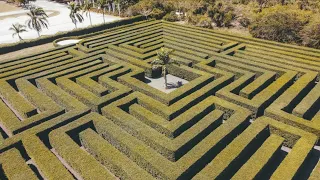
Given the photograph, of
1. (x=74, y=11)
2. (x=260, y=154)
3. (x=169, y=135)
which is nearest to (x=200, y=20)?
(x=74, y=11)

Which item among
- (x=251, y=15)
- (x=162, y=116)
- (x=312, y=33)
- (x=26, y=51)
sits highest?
(x=251, y=15)

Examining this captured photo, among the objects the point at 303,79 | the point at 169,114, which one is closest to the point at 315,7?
the point at 303,79

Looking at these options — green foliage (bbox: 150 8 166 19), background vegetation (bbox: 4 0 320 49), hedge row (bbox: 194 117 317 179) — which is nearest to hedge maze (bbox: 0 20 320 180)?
hedge row (bbox: 194 117 317 179)

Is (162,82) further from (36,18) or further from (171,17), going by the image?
(171,17)

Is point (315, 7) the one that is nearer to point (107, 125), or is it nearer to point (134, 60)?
point (134, 60)

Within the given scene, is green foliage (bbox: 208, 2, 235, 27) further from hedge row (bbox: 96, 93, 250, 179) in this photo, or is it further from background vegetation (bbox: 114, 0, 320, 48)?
hedge row (bbox: 96, 93, 250, 179)

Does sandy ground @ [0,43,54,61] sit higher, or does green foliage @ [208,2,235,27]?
green foliage @ [208,2,235,27]

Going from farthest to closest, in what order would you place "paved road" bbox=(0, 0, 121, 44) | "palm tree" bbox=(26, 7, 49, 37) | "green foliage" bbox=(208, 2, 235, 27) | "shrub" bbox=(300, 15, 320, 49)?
1. "paved road" bbox=(0, 0, 121, 44)
2. "green foliage" bbox=(208, 2, 235, 27)
3. "palm tree" bbox=(26, 7, 49, 37)
4. "shrub" bbox=(300, 15, 320, 49)
